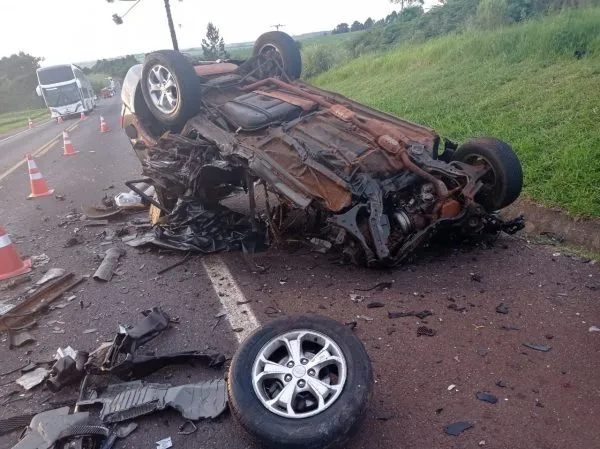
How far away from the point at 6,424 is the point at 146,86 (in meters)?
4.16

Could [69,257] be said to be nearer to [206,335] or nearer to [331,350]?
[206,335]

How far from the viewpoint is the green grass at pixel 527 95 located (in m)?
5.76

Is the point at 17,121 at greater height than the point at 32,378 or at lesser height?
lesser

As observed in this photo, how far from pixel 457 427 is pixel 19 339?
3511 millimetres

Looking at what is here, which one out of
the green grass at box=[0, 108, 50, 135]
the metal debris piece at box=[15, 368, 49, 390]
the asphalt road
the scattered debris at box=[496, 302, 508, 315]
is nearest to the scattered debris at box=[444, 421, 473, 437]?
the asphalt road

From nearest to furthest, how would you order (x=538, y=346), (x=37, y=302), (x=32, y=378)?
(x=538, y=346) < (x=32, y=378) < (x=37, y=302)

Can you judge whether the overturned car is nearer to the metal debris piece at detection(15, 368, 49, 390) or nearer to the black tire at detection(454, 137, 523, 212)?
the black tire at detection(454, 137, 523, 212)

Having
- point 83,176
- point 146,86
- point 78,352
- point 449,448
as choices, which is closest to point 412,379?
point 449,448

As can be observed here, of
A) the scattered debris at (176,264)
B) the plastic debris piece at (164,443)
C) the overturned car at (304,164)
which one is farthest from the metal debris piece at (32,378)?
the overturned car at (304,164)

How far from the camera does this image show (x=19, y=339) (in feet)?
13.5

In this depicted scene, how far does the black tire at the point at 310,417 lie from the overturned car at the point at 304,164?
5.16 ft

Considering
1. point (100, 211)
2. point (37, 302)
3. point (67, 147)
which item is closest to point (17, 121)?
point (67, 147)

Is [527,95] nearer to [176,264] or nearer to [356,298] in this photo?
[356,298]

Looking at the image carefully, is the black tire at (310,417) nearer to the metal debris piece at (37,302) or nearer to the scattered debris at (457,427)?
the scattered debris at (457,427)
